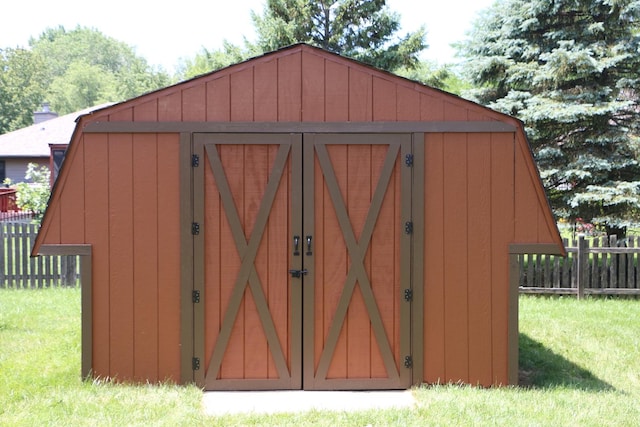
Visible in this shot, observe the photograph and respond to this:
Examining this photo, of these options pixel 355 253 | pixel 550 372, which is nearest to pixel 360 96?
pixel 355 253

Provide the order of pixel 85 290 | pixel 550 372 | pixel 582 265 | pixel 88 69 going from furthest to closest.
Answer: pixel 88 69 < pixel 582 265 < pixel 550 372 < pixel 85 290

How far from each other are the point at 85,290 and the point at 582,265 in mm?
8961

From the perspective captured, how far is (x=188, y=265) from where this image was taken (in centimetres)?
682

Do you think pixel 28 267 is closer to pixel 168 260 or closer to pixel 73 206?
pixel 73 206

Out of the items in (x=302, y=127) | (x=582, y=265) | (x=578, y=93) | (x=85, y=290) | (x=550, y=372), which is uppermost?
(x=578, y=93)

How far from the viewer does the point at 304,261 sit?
686cm

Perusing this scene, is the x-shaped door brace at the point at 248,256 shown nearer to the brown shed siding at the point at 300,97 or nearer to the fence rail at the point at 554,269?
the brown shed siding at the point at 300,97

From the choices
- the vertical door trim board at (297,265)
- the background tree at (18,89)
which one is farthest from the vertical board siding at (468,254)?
the background tree at (18,89)

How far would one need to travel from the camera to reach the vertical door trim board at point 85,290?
6727mm

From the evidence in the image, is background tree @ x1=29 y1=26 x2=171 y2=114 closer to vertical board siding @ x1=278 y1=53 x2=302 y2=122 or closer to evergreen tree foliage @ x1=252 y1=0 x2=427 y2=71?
evergreen tree foliage @ x1=252 y1=0 x2=427 y2=71

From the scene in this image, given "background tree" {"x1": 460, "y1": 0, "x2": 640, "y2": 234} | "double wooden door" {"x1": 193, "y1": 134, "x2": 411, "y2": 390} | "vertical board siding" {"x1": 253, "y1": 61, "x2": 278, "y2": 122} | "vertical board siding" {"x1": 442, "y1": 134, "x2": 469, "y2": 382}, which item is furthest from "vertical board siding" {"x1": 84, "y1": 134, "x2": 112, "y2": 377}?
"background tree" {"x1": 460, "y1": 0, "x2": 640, "y2": 234}

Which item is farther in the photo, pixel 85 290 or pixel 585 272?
pixel 585 272

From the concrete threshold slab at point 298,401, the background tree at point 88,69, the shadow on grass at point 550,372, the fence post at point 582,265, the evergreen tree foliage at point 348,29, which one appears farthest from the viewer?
the background tree at point 88,69

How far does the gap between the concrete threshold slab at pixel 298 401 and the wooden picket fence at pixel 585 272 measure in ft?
22.0
